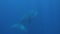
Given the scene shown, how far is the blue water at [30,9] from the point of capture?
4.95ft

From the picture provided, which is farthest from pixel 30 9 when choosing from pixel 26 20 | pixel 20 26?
pixel 20 26

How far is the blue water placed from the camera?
1510 mm

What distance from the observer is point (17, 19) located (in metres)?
1.52

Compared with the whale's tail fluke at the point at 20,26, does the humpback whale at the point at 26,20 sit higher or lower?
higher

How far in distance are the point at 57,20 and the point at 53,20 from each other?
0.07 meters

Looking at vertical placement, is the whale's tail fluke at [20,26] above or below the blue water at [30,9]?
below

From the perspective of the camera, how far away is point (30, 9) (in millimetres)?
1518

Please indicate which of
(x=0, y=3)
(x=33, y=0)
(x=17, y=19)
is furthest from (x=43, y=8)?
(x=0, y=3)

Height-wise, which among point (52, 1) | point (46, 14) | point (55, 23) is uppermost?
point (52, 1)

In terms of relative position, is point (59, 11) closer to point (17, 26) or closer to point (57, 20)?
point (57, 20)

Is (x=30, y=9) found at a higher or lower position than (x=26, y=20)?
higher

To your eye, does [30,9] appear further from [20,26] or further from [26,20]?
[20,26]

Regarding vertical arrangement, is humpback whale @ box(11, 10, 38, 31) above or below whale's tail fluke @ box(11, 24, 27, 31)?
above

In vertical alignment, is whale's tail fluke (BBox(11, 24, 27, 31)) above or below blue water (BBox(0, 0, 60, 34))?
below
